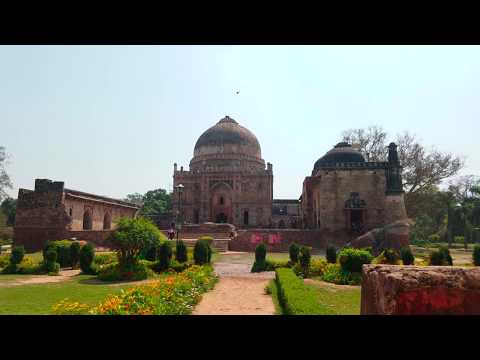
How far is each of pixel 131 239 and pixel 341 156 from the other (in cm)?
1849

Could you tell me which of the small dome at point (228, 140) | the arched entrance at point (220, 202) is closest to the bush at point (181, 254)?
the arched entrance at point (220, 202)

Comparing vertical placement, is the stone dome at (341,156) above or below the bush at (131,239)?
above

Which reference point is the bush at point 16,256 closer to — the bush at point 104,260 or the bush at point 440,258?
the bush at point 104,260

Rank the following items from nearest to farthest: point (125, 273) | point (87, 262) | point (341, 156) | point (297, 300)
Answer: point (297, 300), point (125, 273), point (87, 262), point (341, 156)

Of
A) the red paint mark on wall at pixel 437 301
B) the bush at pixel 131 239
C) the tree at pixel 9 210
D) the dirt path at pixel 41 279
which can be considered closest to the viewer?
the red paint mark on wall at pixel 437 301

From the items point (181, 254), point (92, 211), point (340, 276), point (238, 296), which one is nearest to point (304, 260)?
point (340, 276)

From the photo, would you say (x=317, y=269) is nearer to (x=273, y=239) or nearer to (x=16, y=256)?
(x=273, y=239)

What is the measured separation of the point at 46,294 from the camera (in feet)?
31.9

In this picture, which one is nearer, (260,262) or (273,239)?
(260,262)

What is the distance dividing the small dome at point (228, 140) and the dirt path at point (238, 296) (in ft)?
86.2

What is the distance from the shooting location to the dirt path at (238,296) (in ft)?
26.7

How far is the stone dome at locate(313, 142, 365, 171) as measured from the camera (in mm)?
27062
